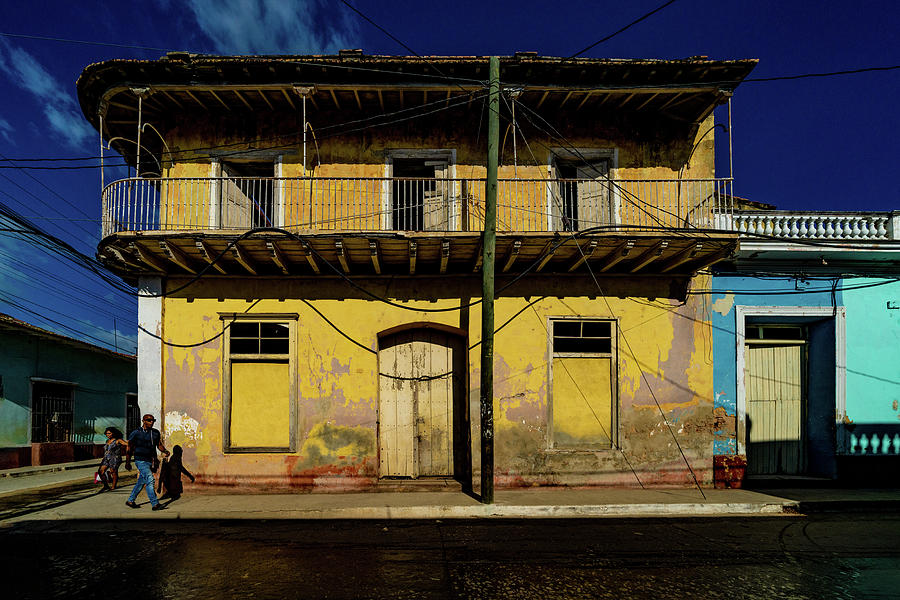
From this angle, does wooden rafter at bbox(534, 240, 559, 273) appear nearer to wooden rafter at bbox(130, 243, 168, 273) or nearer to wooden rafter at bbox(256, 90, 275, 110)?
wooden rafter at bbox(256, 90, 275, 110)

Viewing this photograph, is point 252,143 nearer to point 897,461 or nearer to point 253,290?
point 253,290

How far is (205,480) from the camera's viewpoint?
378 inches

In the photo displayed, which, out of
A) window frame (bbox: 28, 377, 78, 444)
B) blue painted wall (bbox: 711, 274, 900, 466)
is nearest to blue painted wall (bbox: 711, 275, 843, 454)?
blue painted wall (bbox: 711, 274, 900, 466)

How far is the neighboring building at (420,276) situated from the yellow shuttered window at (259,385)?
4 cm

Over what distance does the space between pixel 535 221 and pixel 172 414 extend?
7275 millimetres

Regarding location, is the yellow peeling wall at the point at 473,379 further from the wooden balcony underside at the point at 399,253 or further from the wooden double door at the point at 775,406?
the wooden double door at the point at 775,406

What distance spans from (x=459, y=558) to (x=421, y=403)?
432 centimetres

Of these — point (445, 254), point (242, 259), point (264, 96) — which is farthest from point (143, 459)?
point (264, 96)

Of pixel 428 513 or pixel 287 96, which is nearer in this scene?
pixel 428 513

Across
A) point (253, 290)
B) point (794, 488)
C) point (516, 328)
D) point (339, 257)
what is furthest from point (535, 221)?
point (794, 488)

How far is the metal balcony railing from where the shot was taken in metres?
9.98

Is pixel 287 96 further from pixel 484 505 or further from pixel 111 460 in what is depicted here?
pixel 111 460

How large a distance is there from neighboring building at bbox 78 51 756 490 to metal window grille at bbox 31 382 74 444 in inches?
361

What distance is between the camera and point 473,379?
983cm
